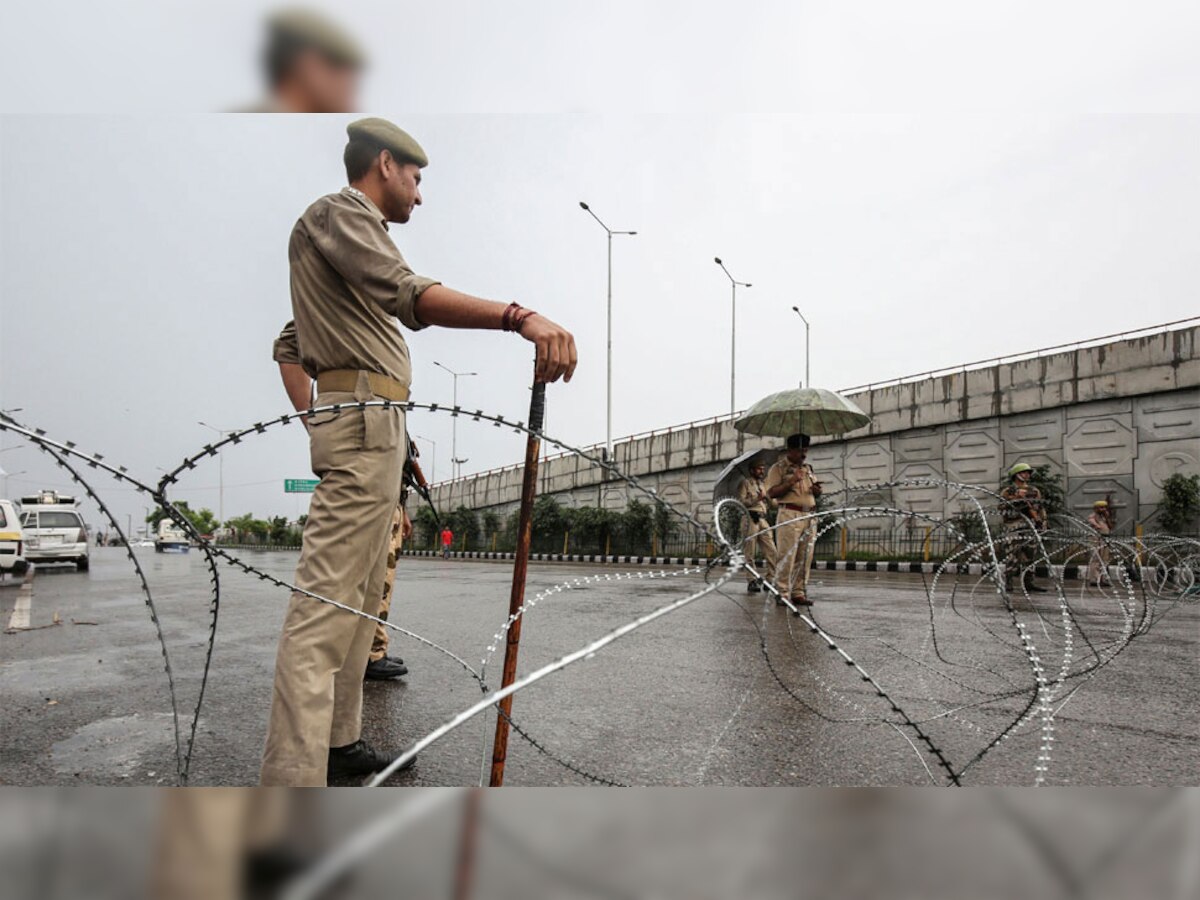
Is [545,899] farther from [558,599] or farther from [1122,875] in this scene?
[558,599]

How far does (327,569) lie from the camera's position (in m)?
1.47

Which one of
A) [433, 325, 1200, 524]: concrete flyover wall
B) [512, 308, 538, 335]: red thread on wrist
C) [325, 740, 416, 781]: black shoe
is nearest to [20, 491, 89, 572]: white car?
[433, 325, 1200, 524]: concrete flyover wall

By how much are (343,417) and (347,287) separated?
0.27m

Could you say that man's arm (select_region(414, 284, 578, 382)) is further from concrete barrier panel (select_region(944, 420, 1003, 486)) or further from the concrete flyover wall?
concrete barrier panel (select_region(944, 420, 1003, 486))

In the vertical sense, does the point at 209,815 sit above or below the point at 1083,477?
below

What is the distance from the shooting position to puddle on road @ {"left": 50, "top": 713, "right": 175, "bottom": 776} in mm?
1966


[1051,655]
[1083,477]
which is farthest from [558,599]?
[1083,477]

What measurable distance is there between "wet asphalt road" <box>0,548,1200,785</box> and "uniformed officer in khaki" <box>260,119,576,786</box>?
0.39 meters

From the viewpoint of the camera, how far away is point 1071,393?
11.2m

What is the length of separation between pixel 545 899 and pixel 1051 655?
3.96 m

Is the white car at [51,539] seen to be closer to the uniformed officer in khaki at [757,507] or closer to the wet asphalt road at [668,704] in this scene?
the wet asphalt road at [668,704]

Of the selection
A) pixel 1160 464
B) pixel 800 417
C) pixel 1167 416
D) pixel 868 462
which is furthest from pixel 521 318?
pixel 1160 464

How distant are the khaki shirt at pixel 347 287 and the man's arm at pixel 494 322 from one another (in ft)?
0.20

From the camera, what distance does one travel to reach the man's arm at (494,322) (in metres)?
1.16
